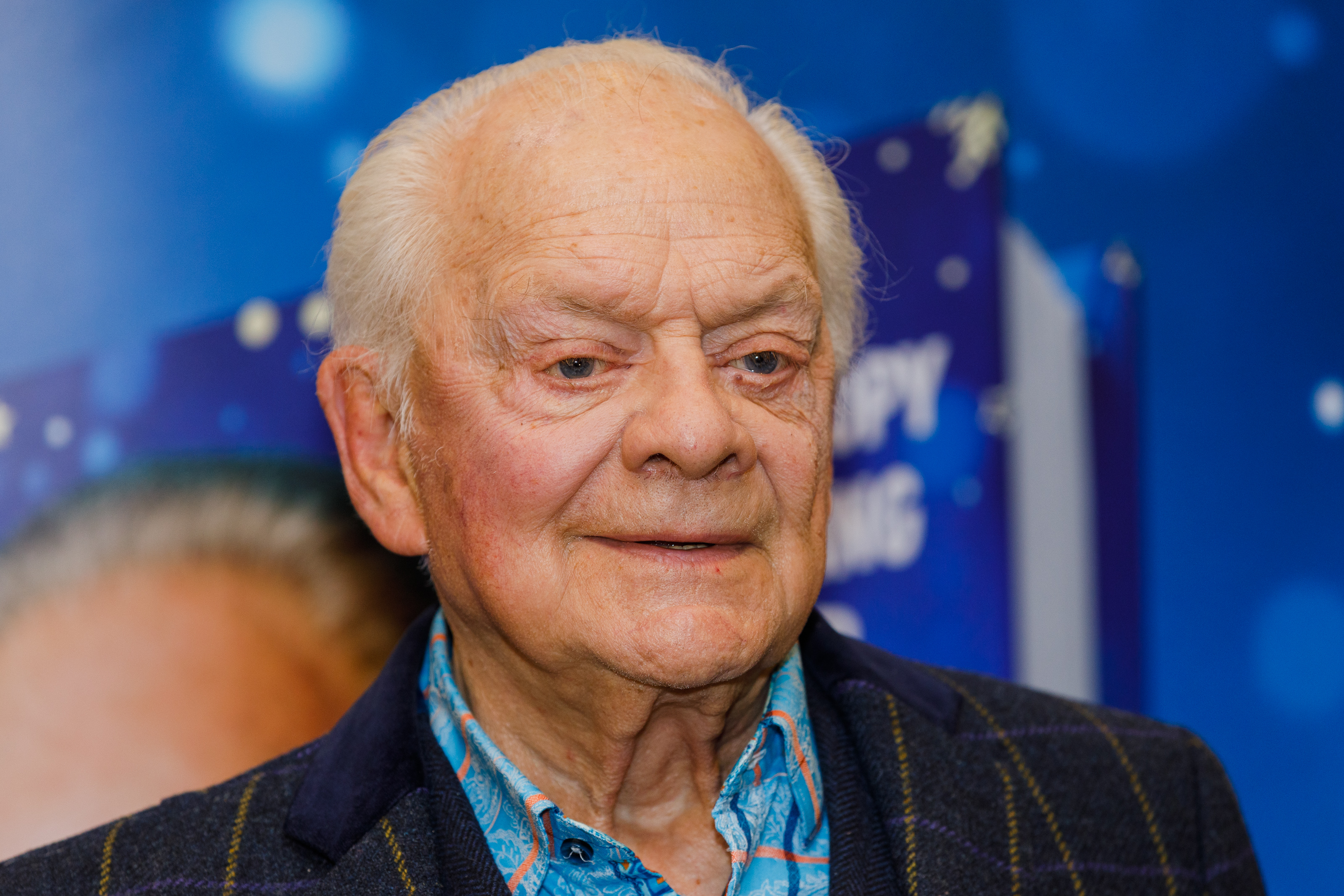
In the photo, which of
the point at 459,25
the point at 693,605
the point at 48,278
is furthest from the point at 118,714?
the point at 459,25

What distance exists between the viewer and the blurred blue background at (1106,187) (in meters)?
1.67

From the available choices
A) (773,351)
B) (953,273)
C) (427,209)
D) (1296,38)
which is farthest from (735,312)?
(1296,38)

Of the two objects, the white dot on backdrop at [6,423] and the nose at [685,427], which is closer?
the nose at [685,427]

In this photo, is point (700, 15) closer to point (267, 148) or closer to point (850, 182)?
point (850, 182)

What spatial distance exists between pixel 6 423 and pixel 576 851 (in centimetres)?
105

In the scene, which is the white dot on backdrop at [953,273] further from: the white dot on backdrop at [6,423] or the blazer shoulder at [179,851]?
the white dot on backdrop at [6,423]

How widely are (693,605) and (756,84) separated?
1262 mm

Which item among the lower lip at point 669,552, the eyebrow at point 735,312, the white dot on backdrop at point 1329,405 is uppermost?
the white dot on backdrop at point 1329,405

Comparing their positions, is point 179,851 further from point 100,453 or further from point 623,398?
point 100,453

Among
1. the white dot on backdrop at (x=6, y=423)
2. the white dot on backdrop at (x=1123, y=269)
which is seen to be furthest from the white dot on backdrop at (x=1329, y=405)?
the white dot on backdrop at (x=6, y=423)

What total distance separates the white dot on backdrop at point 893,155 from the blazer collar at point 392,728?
86 cm

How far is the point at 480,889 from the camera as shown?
996 millimetres

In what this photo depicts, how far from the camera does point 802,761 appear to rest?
1.15m

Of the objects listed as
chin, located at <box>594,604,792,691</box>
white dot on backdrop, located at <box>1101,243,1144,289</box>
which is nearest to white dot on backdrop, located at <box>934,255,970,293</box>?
white dot on backdrop, located at <box>1101,243,1144,289</box>
